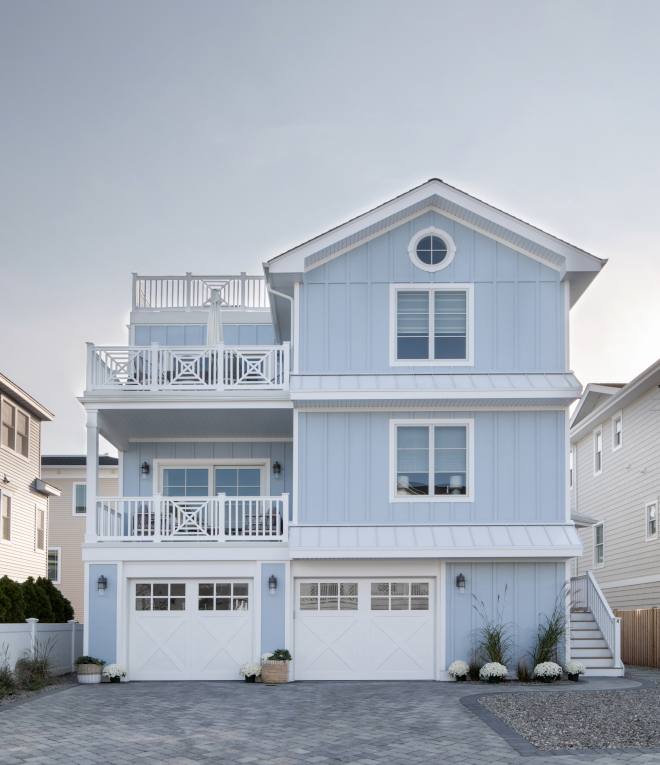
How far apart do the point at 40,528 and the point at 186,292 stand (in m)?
11.6

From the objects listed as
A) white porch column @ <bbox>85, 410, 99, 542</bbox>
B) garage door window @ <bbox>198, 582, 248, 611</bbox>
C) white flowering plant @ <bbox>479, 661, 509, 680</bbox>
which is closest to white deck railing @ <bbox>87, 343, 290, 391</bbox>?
white porch column @ <bbox>85, 410, 99, 542</bbox>

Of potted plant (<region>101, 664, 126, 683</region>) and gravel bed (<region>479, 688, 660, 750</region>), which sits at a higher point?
gravel bed (<region>479, 688, 660, 750</region>)

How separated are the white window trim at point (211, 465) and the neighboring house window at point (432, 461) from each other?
406cm

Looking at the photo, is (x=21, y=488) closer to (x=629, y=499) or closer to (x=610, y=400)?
(x=610, y=400)

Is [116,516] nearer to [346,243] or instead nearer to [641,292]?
[346,243]

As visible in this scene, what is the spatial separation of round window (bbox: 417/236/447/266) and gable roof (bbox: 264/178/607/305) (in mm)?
702

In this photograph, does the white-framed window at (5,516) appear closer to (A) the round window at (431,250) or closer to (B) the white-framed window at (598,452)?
(A) the round window at (431,250)

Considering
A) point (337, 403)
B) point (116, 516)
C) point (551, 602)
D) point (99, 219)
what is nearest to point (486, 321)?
point (337, 403)

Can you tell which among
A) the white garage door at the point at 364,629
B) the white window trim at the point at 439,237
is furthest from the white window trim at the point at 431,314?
the white garage door at the point at 364,629

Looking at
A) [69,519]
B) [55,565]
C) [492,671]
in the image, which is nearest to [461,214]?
[492,671]

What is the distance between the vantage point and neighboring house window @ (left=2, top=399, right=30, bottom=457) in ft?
82.2

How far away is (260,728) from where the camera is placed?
416 inches

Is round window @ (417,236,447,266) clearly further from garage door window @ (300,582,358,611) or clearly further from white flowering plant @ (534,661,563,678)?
white flowering plant @ (534,661,563,678)

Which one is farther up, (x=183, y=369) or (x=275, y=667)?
(x=183, y=369)
